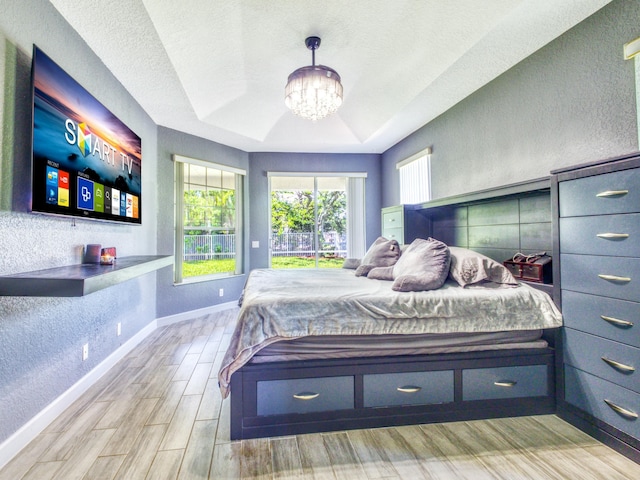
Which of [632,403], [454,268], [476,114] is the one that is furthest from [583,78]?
[632,403]

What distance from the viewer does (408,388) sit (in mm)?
1771

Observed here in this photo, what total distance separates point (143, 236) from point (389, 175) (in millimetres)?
3557

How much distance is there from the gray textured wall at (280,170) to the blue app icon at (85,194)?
9.66 feet

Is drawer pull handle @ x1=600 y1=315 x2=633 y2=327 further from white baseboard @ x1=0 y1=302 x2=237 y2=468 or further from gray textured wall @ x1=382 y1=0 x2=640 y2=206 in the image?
white baseboard @ x1=0 y1=302 x2=237 y2=468

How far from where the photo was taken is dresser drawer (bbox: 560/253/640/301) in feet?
4.79

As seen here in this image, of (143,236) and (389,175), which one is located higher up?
(389,175)

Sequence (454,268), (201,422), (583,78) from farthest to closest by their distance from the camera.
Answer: (454,268) → (583,78) → (201,422)

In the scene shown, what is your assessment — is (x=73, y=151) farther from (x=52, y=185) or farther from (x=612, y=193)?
(x=612, y=193)

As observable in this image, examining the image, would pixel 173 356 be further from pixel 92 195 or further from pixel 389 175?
pixel 389 175

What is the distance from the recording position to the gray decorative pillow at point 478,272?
208cm

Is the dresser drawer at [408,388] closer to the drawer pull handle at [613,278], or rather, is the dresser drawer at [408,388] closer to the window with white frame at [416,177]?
the drawer pull handle at [613,278]

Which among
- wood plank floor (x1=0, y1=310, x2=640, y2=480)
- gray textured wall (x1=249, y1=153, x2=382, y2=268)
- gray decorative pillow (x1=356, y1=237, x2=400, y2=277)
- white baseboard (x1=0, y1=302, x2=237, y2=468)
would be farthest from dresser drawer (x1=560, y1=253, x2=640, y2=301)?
gray textured wall (x1=249, y1=153, x2=382, y2=268)

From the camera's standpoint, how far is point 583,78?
2.00 metres

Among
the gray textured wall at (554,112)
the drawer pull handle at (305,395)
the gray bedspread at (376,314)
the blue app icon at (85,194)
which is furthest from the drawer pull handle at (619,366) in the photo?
the blue app icon at (85,194)
